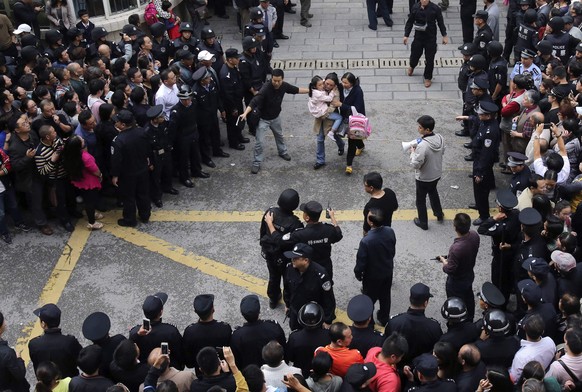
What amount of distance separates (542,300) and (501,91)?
5592mm

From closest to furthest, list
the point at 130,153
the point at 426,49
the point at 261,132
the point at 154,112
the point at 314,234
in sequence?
the point at 314,234 → the point at 130,153 → the point at 154,112 → the point at 261,132 → the point at 426,49

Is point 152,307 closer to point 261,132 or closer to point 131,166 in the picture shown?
point 131,166

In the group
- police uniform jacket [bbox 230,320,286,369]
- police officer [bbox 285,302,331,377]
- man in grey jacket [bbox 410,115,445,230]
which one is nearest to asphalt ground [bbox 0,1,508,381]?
man in grey jacket [bbox 410,115,445,230]

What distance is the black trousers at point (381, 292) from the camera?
7.92 metres

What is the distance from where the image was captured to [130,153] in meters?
9.56

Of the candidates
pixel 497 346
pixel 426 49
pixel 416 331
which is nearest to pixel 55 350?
pixel 416 331

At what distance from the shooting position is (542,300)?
21.7ft

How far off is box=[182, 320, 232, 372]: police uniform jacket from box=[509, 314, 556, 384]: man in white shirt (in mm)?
2524

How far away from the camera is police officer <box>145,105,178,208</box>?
9.88 metres

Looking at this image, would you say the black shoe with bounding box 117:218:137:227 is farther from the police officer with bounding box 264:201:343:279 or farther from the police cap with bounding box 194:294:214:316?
the police cap with bounding box 194:294:214:316

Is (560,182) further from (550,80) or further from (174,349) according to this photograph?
(174,349)

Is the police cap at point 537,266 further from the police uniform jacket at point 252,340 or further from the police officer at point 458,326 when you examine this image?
Result: the police uniform jacket at point 252,340

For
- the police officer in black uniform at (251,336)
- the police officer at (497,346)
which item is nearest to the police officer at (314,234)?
the police officer in black uniform at (251,336)

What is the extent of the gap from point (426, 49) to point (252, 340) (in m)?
8.77
